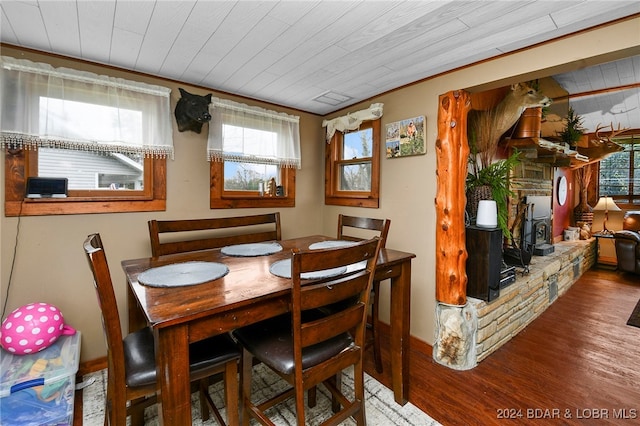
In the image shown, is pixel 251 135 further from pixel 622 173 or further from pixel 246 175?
pixel 622 173

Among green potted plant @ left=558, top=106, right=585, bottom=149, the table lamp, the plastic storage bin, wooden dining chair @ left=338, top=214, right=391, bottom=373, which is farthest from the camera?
the table lamp

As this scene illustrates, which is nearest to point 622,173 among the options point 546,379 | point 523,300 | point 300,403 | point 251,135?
point 523,300

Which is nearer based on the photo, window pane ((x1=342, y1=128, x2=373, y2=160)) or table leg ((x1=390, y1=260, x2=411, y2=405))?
table leg ((x1=390, y1=260, x2=411, y2=405))

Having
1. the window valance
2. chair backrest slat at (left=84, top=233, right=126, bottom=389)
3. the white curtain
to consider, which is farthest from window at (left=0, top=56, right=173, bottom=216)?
the window valance

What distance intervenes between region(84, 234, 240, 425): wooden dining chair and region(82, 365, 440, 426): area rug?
39 centimetres

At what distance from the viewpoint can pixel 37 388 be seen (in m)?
1.59

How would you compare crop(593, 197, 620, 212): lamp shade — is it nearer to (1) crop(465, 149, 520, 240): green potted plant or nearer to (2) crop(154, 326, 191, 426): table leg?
(1) crop(465, 149, 520, 240): green potted plant

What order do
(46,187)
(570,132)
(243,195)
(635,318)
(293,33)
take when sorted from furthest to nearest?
(570,132) < (635,318) < (243,195) < (46,187) < (293,33)

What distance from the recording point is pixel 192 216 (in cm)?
260

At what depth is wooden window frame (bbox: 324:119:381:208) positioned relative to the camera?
286cm

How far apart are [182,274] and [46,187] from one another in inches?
52.2

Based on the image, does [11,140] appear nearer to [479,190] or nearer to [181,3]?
[181,3]

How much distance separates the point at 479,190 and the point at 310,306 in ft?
6.16

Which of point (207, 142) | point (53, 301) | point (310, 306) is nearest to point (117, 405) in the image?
point (310, 306)
